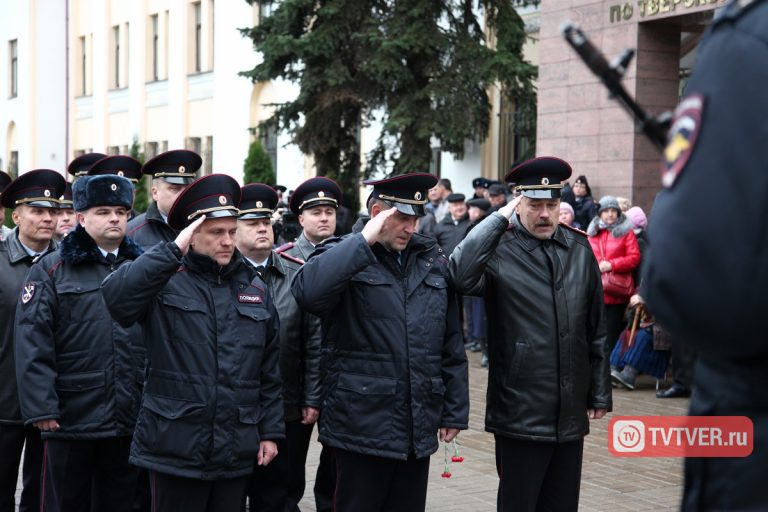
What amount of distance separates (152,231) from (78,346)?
5.50 ft

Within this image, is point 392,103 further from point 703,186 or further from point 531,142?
point 703,186

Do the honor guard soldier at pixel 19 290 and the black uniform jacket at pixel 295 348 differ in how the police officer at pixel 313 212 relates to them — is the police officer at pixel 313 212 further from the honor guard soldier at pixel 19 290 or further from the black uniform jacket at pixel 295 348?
the honor guard soldier at pixel 19 290

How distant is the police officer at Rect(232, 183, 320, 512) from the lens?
21.0 ft

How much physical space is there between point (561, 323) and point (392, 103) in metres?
15.5

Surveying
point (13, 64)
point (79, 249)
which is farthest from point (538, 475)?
point (13, 64)

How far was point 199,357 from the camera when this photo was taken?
4.84 m

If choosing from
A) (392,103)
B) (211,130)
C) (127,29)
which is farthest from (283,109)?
(127,29)

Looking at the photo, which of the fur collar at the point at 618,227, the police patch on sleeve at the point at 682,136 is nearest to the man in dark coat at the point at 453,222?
the fur collar at the point at 618,227

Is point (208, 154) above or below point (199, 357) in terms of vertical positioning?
above

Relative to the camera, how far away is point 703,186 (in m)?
1.78

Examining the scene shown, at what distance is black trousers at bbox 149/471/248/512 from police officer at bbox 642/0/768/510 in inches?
130

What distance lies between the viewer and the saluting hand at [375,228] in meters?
5.13

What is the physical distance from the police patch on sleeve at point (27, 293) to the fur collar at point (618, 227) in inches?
304

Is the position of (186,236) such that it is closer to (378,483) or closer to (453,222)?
(378,483)
